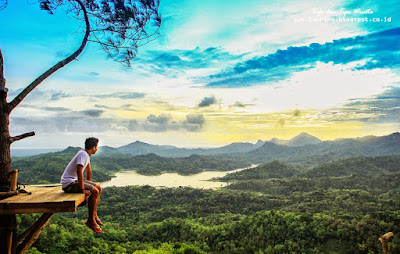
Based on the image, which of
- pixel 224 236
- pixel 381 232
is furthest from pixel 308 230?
pixel 224 236

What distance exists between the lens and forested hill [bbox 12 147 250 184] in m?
57.4

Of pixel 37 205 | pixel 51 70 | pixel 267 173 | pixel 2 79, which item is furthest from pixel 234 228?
pixel 267 173

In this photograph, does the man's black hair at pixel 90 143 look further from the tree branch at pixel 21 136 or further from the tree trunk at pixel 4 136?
the tree trunk at pixel 4 136

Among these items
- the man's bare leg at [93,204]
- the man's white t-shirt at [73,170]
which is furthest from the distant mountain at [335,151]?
the man's white t-shirt at [73,170]

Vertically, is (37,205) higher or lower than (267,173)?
higher

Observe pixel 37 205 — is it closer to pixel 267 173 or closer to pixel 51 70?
pixel 51 70

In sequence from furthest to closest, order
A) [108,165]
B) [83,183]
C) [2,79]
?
[108,165] → [83,183] → [2,79]

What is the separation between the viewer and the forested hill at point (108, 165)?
57400 millimetres

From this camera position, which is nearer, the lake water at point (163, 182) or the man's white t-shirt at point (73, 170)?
the man's white t-shirt at point (73, 170)

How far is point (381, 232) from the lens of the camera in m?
15.2

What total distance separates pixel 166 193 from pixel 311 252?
3426 centimetres

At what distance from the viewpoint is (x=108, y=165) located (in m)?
93.3

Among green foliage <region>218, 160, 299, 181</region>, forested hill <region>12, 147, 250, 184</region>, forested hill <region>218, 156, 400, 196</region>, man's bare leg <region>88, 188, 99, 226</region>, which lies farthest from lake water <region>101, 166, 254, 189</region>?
man's bare leg <region>88, 188, 99, 226</region>

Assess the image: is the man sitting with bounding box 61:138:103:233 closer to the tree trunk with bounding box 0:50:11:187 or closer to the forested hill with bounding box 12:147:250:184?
the tree trunk with bounding box 0:50:11:187
